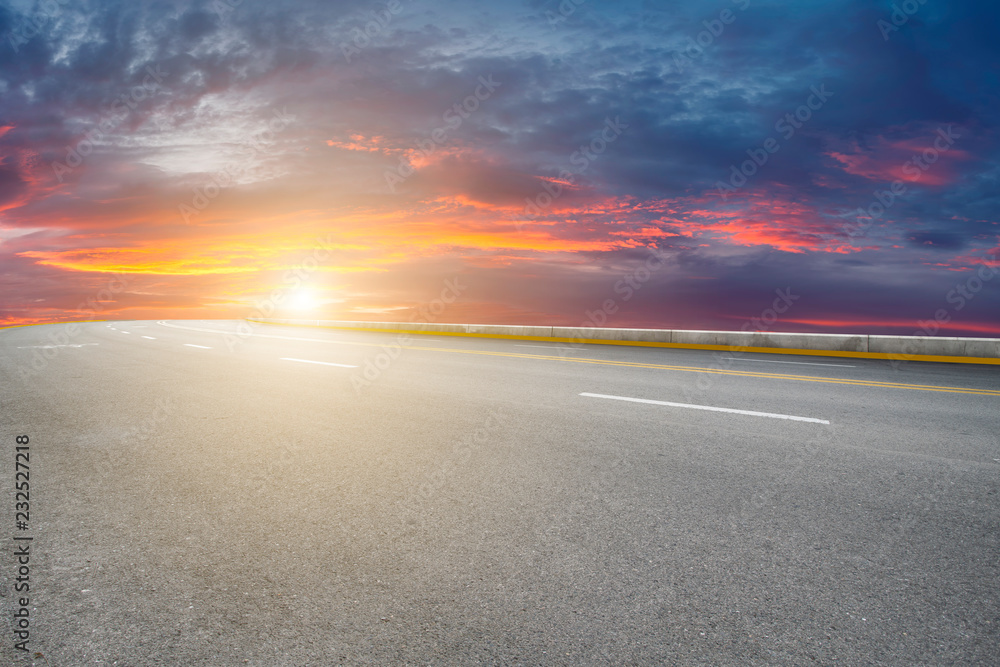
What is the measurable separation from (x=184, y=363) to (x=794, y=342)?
50.8 feet

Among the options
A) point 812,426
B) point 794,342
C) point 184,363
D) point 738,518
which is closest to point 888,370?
point 794,342

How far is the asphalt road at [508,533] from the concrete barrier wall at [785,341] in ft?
26.9

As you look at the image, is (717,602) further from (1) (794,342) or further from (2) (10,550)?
(1) (794,342)

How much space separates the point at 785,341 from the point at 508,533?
50.9ft

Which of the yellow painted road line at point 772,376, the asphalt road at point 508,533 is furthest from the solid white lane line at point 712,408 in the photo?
the yellow painted road line at point 772,376

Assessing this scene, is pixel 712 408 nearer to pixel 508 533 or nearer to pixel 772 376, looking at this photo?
pixel 772 376

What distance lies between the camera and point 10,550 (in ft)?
10.5

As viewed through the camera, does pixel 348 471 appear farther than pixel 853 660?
Yes

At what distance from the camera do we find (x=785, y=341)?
16.5 metres

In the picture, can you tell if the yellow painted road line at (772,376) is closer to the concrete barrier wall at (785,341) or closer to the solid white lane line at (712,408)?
the solid white lane line at (712,408)

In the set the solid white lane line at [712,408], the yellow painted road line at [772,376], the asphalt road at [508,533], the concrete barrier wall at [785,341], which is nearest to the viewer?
the asphalt road at [508,533]

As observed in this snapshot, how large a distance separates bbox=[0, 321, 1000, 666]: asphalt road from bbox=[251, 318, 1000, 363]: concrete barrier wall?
820 centimetres

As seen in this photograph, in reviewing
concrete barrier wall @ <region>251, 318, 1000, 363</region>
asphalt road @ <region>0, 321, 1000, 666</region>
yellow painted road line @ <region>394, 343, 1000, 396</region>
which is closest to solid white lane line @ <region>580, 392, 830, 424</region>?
asphalt road @ <region>0, 321, 1000, 666</region>

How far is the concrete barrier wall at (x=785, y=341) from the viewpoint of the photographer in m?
14.0
